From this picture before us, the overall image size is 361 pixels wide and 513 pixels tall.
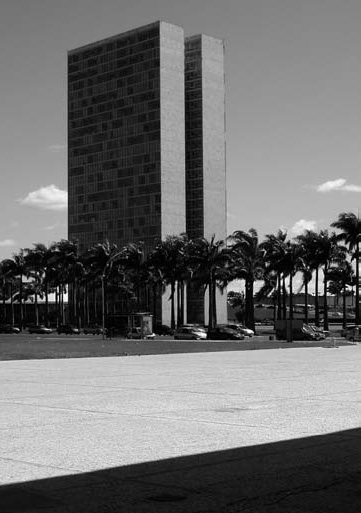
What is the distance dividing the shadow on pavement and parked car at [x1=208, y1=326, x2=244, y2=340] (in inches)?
2915

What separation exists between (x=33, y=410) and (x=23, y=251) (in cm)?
12931

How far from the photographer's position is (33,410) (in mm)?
16062

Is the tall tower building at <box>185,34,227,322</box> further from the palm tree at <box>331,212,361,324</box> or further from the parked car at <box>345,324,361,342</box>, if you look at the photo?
the parked car at <box>345,324,361,342</box>

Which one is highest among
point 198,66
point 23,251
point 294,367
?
point 198,66

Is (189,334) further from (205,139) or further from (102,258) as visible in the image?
(205,139)

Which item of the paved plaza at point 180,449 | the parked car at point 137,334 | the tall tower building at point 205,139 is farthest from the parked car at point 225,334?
the tall tower building at point 205,139

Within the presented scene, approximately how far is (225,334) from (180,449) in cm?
7460

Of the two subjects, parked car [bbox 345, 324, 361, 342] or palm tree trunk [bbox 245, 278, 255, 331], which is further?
palm tree trunk [bbox 245, 278, 255, 331]

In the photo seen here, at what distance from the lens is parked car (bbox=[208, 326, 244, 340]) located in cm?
8481

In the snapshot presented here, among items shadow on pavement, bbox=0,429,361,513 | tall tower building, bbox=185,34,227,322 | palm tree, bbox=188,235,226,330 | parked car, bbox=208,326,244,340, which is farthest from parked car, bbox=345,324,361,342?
tall tower building, bbox=185,34,227,322

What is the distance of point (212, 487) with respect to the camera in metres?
8.82

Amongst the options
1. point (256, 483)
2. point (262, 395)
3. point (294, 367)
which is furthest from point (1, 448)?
point (294, 367)

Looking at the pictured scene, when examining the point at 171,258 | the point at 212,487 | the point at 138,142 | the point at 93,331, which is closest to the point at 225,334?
the point at 93,331

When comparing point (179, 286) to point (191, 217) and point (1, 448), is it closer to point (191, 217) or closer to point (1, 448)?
point (191, 217)
